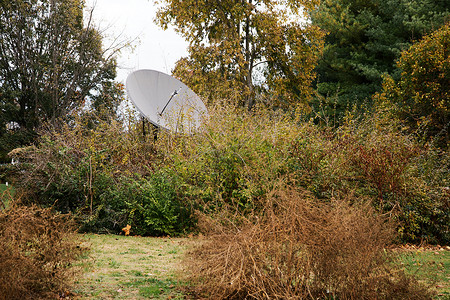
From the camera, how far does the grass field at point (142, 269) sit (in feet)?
15.1

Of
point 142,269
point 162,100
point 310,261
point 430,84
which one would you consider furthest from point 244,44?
point 310,261

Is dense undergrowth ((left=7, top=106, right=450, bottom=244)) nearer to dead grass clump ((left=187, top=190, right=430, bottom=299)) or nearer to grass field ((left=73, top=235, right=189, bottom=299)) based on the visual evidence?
grass field ((left=73, top=235, right=189, bottom=299))

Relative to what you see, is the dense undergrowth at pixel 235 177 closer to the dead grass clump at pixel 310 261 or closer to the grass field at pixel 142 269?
the grass field at pixel 142 269

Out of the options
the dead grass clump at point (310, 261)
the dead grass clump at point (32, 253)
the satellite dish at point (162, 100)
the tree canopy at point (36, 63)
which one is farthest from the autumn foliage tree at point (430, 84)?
the tree canopy at point (36, 63)

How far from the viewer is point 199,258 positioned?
4324 mm

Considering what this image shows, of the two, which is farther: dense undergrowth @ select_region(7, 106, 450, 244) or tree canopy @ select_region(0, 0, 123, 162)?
tree canopy @ select_region(0, 0, 123, 162)

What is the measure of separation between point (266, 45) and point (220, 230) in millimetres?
16710

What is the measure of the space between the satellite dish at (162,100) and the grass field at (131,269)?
4.09m

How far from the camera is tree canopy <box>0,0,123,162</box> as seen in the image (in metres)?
20.7

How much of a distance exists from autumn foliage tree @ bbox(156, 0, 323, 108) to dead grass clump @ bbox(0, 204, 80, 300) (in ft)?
48.9

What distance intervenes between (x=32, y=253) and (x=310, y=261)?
262cm

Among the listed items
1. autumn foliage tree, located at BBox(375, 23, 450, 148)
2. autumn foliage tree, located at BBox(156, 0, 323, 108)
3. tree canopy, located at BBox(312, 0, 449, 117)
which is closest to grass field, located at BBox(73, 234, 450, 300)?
autumn foliage tree, located at BBox(375, 23, 450, 148)

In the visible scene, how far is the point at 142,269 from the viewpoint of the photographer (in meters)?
5.96

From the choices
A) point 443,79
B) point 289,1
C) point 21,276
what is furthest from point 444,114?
point 21,276
